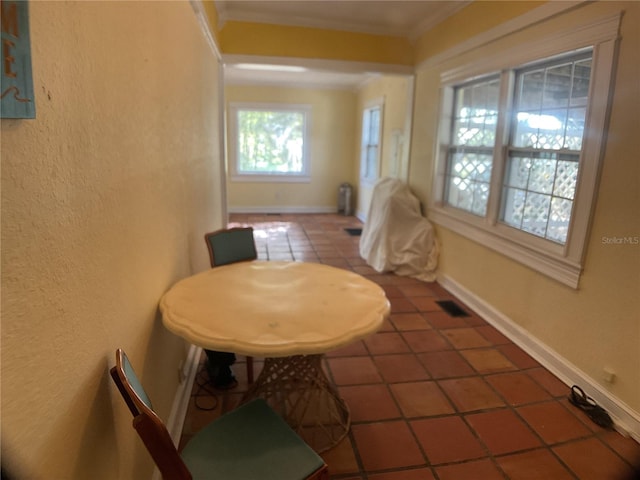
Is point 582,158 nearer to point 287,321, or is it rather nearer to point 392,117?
point 287,321

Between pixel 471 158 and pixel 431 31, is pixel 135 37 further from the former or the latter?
pixel 431 31

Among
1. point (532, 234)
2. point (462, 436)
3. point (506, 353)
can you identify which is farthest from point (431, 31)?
point (462, 436)

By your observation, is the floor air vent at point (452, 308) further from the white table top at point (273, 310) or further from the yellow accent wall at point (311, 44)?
the yellow accent wall at point (311, 44)

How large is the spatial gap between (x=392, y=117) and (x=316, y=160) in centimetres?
234

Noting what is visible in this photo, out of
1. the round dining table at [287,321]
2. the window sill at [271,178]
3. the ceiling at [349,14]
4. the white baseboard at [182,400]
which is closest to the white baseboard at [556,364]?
the round dining table at [287,321]

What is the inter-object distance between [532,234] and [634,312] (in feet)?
2.96

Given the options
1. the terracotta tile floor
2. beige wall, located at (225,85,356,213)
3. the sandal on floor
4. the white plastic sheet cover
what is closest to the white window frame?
beige wall, located at (225,85,356,213)

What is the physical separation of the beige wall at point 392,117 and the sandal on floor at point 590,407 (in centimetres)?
312

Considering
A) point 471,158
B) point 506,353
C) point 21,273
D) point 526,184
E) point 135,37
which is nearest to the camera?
point 21,273

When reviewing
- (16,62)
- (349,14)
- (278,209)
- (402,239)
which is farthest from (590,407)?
(278,209)

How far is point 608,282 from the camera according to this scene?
2100 mm

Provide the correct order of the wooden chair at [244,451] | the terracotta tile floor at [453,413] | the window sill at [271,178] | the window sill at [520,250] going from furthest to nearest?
1. the window sill at [271,178]
2. the window sill at [520,250]
3. the terracotta tile floor at [453,413]
4. the wooden chair at [244,451]

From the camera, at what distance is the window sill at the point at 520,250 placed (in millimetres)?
2353

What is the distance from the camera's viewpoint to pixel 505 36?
289cm
